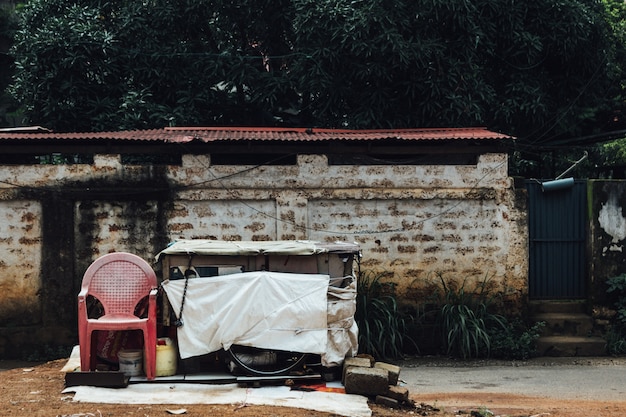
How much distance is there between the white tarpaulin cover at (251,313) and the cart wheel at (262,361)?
14 cm

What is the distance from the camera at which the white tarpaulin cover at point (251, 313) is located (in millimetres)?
8195

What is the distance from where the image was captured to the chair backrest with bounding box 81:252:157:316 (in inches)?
325

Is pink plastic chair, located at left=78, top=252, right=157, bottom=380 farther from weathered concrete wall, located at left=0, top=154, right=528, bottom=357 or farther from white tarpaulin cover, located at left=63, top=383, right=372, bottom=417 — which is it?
weathered concrete wall, located at left=0, top=154, right=528, bottom=357

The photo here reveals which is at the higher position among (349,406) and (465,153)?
(465,153)

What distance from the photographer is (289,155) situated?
11.4m

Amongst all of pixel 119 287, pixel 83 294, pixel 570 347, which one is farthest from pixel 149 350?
pixel 570 347

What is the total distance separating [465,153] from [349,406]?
5.26 metres

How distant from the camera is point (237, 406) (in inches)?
289

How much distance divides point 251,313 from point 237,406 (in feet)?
3.83

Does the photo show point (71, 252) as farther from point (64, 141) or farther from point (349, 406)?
point (349, 406)

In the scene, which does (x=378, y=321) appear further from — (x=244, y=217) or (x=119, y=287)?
(x=119, y=287)

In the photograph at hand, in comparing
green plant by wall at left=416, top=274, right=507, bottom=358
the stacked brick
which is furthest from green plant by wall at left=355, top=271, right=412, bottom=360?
the stacked brick

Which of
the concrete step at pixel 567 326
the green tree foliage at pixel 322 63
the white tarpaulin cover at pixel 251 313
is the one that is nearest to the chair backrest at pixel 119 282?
the white tarpaulin cover at pixel 251 313

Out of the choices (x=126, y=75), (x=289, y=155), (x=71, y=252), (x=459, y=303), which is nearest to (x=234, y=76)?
(x=126, y=75)
